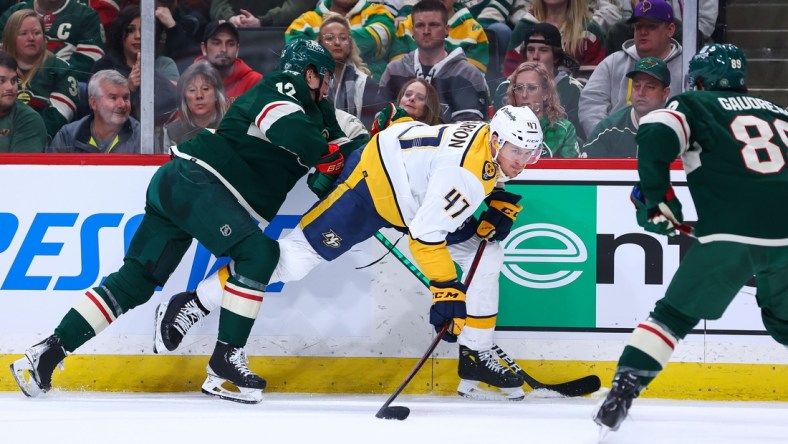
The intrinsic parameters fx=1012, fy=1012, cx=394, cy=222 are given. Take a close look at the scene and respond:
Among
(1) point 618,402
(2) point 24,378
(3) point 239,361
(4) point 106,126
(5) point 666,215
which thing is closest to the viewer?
(1) point 618,402

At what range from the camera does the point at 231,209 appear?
3830 millimetres

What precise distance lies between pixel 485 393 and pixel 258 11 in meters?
2.02

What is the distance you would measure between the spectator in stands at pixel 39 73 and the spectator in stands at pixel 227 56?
62cm

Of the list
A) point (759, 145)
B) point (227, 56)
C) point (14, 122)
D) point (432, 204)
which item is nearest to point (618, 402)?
point (759, 145)

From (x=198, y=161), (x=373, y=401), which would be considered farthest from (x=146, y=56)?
(x=373, y=401)

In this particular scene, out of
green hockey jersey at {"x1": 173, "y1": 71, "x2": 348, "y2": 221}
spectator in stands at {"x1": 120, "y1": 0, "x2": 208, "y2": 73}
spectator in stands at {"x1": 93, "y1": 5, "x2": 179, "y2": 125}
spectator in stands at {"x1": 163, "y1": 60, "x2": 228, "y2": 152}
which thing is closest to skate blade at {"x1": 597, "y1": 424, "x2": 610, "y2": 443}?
green hockey jersey at {"x1": 173, "y1": 71, "x2": 348, "y2": 221}

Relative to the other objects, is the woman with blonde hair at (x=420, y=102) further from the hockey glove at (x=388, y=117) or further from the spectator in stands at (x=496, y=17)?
the spectator in stands at (x=496, y=17)

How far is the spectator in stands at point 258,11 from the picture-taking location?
15.2 feet

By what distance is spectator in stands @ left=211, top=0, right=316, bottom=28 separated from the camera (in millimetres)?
4625

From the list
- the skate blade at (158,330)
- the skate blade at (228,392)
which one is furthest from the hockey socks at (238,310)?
the skate blade at (158,330)

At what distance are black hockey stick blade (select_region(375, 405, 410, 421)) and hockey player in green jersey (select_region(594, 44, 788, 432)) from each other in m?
0.69

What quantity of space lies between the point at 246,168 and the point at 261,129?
20cm

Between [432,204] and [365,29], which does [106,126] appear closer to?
[365,29]

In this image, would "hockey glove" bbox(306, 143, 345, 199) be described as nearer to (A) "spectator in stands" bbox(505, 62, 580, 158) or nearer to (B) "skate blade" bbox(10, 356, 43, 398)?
(A) "spectator in stands" bbox(505, 62, 580, 158)
